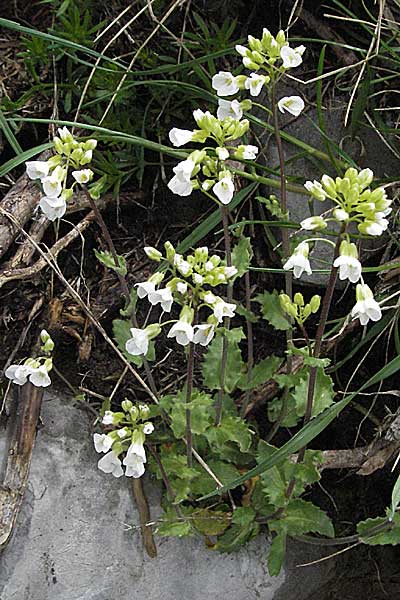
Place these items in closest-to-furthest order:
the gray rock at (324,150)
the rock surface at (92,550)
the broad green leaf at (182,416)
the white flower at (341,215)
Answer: the white flower at (341,215)
the broad green leaf at (182,416)
the rock surface at (92,550)
the gray rock at (324,150)

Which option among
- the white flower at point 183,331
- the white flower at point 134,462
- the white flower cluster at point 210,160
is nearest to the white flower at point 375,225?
the white flower cluster at point 210,160

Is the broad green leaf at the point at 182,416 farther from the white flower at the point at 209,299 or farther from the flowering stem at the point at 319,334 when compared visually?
the white flower at the point at 209,299

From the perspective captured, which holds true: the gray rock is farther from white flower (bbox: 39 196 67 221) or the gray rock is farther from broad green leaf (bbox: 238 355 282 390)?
white flower (bbox: 39 196 67 221)

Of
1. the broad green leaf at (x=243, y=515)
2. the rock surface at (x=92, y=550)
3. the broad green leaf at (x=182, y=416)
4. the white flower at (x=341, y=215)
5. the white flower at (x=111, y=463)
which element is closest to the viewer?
the white flower at (x=341, y=215)

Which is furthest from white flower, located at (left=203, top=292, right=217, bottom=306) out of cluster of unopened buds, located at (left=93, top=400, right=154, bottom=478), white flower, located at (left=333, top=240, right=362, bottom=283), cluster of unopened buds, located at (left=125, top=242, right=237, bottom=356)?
cluster of unopened buds, located at (left=93, top=400, right=154, bottom=478)

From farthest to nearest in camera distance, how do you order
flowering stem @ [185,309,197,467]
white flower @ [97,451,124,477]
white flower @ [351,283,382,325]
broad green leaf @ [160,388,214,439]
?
broad green leaf @ [160,388,214,439], white flower @ [97,451,124,477], flowering stem @ [185,309,197,467], white flower @ [351,283,382,325]

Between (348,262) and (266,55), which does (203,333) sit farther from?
(266,55)

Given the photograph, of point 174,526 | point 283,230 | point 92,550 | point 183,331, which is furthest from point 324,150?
point 92,550
